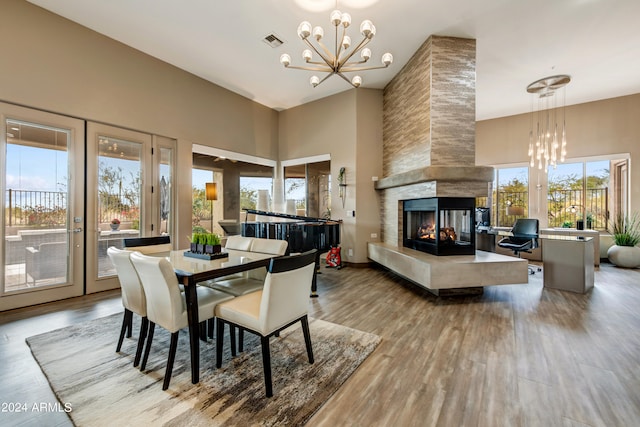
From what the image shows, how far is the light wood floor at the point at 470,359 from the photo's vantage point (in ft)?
5.41

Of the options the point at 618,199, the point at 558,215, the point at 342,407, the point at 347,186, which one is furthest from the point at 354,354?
the point at 618,199

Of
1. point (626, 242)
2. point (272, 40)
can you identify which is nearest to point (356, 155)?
point (272, 40)

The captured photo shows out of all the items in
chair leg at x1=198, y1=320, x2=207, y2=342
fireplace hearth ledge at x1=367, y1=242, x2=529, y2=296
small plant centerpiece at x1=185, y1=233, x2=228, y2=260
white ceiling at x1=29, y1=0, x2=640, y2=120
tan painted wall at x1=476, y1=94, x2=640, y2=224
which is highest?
white ceiling at x1=29, y1=0, x2=640, y2=120

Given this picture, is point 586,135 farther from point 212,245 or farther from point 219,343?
point 219,343

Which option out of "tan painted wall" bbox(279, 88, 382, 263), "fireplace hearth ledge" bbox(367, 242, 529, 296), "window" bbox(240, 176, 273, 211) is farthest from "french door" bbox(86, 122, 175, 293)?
"fireplace hearth ledge" bbox(367, 242, 529, 296)

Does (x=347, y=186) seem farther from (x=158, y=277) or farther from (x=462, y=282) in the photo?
(x=158, y=277)

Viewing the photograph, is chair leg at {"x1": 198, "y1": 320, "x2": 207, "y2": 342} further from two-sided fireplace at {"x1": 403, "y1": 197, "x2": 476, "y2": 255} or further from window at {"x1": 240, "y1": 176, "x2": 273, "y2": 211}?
window at {"x1": 240, "y1": 176, "x2": 273, "y2": 211}

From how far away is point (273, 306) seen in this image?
1836 mm

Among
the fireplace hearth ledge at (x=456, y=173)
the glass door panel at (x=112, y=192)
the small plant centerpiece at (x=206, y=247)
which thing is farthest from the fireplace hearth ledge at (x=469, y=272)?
the glass door panel at (x=112, y=192)

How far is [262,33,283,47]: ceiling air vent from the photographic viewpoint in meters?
4.05

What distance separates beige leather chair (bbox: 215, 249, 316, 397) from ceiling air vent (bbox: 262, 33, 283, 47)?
12.0ft

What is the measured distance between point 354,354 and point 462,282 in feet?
6.88

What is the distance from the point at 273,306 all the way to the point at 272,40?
161 inches

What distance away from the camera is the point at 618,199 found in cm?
626
